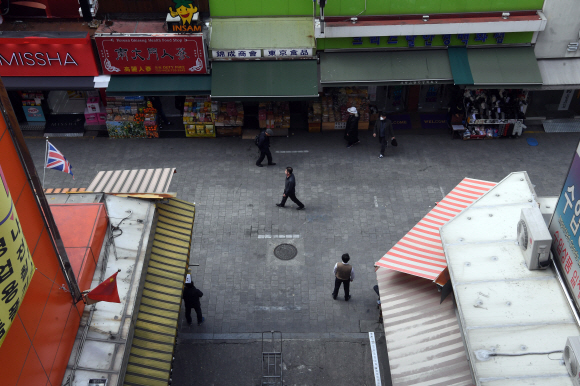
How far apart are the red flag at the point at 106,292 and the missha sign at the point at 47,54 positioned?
39.5 ft

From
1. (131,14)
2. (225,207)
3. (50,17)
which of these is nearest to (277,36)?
(131,14)

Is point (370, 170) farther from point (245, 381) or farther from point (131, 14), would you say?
point (131, 14)

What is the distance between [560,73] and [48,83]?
741 inches

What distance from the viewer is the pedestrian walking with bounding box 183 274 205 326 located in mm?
12248

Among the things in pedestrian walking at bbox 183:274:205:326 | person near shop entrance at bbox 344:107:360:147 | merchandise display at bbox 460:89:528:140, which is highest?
merchandise display at bbox 460:89:528:140

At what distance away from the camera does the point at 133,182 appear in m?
12.6

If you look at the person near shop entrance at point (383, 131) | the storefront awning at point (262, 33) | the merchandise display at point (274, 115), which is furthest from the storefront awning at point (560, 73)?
the merchandise display at point (274, 115)

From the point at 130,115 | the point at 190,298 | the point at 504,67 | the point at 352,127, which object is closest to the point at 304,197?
the point at 352,127

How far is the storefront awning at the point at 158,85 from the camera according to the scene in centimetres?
1869

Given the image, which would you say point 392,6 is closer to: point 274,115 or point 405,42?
point 405,42

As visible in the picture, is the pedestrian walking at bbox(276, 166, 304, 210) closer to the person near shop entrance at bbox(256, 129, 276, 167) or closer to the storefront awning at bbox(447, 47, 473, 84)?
the person near shop entrance at bbox(256, 129, 276, 167)

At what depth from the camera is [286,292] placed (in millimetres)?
14258

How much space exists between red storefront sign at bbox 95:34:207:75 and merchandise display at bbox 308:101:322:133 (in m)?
4.50

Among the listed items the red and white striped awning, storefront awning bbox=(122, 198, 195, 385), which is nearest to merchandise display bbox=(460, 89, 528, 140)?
the red and white striped awning
